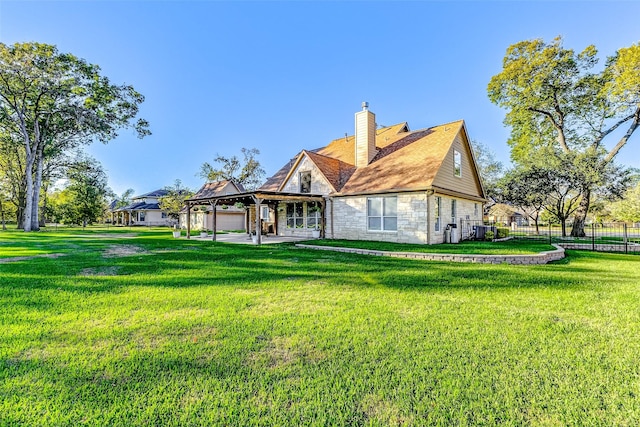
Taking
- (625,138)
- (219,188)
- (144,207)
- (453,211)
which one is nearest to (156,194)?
(144,207)

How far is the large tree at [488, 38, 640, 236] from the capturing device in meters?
16.7

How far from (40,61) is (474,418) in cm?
3056

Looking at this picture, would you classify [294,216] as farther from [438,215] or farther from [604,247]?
[604,247]

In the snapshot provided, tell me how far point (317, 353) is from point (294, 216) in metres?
14.9

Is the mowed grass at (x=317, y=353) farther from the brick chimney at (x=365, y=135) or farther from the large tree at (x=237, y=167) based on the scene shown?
the large tree at (x=237, y=167)

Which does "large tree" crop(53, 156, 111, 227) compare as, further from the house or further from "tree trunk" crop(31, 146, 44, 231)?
the house

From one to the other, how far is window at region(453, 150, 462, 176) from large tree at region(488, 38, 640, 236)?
647 cm

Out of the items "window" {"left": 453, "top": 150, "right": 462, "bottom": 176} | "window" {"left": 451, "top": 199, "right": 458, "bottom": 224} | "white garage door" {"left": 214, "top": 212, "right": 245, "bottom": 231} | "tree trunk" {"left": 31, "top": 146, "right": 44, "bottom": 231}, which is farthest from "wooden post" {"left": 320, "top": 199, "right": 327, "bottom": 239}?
"tree trunk" {"left": 31, "top": 146, "right": 44, "bottom": 231}

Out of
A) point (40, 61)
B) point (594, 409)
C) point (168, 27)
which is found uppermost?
point (40, 61)

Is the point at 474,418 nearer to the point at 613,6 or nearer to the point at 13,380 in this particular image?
the point at 13,380

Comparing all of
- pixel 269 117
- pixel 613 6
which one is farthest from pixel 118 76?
pixel 613 6

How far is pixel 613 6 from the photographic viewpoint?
11.9 m

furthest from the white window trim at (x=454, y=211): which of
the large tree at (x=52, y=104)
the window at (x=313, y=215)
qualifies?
the large tree at (x=52, y=104)

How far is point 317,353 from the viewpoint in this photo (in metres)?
2.88
